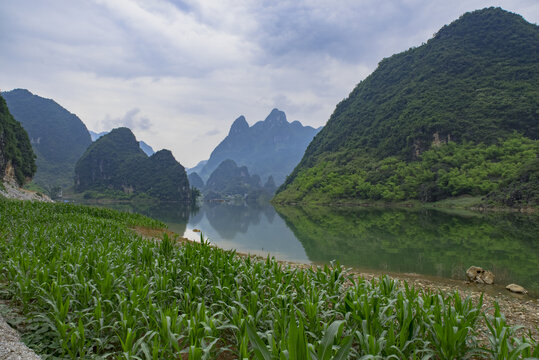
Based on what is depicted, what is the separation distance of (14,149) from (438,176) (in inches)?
2884

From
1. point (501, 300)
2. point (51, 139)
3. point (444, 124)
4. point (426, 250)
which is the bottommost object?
point (501, 300)

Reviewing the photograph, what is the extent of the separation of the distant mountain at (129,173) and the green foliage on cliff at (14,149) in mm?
73616

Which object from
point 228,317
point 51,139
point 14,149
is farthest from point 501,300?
point 51,139

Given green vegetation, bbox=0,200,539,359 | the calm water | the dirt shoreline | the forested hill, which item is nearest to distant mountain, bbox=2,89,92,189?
the forested hill

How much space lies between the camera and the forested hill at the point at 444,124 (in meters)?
56.7

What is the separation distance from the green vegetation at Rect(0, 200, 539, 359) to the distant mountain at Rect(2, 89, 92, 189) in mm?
160656

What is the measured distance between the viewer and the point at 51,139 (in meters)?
172

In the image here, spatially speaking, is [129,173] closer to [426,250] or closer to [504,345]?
[426,250]

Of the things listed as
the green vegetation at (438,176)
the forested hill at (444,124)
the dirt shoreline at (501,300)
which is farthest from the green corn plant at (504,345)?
the forested hill at (444,124)

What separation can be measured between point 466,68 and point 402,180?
172 ft

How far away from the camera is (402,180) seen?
210ft

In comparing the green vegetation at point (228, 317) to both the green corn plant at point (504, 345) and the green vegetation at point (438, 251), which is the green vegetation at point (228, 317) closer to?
the green corn plant at point (504, 345)

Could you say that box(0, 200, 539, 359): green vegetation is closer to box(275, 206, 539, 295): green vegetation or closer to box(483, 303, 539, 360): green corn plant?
box(483, 303, 539, 360): green corn plant

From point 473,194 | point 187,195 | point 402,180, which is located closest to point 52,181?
point 187,195
